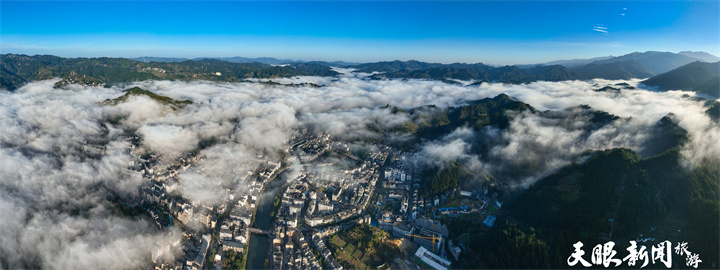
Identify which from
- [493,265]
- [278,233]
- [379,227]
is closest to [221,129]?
[278,233]

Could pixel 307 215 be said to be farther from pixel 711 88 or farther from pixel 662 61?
pixel 662 61

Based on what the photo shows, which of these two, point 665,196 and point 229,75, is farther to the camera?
point 229,75

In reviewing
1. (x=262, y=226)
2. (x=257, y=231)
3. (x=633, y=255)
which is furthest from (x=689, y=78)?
(x=257, y=231)

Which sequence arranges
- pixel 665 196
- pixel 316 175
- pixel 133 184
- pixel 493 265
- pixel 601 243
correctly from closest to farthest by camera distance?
pixel 601 243 < pixel 493 265 < pixel 665 196 < pixel 133 184 < pixel 316 175

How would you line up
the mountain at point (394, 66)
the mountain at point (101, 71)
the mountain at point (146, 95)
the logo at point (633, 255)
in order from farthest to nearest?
the mountain at point (394, 66) < the mountain at point (101, 71) < the mountain at point (146, 95) < the logo at point (633, 255)

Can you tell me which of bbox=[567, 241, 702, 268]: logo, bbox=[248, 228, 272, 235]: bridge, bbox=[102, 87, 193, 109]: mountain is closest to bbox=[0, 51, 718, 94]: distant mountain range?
bbox=[102, 87, 193, 109]: mountain

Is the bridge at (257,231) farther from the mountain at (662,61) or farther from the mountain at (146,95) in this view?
the mountain at (662,61)

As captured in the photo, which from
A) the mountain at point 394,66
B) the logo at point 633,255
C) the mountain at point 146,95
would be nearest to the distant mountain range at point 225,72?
the mountain at point 394,66

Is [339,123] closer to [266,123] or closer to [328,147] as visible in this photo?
[328,147]
